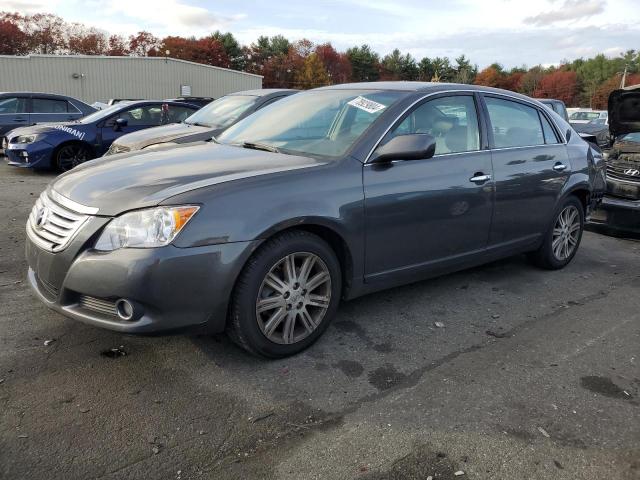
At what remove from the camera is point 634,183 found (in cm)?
659

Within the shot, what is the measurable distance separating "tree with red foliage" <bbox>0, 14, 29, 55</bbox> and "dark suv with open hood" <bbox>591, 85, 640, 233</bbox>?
68078mm

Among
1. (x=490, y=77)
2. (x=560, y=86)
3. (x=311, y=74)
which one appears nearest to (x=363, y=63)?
(x=311, y=74)

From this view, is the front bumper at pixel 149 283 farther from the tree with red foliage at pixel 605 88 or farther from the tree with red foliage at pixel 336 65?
the tree with red foliage at pixel 605 88

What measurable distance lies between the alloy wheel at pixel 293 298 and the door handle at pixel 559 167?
2.65 m

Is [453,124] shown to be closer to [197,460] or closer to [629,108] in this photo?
[197,460]

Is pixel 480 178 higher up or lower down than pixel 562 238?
A: higher up

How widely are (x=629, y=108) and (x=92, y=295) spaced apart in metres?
6.85

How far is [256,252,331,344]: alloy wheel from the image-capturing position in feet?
10.2

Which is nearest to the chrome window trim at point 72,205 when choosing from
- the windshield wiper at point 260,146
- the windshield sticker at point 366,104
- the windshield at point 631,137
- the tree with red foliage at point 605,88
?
the windshield wiper at point 260,146

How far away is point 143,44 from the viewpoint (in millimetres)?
70312

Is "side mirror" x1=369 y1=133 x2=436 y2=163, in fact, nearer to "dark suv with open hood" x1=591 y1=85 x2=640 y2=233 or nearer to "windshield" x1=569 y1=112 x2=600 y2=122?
"dark suv with open hood" x1=591 y1=85 x2=640 y2=233

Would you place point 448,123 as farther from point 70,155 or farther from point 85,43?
point 85,43

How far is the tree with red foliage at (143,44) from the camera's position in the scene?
69625 millimetres

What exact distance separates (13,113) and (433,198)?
39.0 feet
